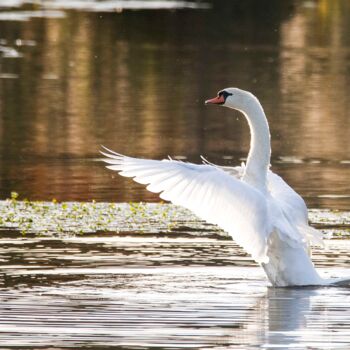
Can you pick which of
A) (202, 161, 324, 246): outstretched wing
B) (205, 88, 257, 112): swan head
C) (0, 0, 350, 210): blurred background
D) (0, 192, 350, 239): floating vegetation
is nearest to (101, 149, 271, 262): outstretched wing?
(202, 161, 324, 246): outstretched wing

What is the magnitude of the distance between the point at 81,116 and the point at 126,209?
10.7 m

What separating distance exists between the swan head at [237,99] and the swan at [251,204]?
0.12 m

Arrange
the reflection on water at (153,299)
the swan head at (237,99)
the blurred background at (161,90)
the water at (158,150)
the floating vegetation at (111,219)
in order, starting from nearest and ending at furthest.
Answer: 1. the reflection on water at (153,299)
2. the water at (158,150)
3. the swan head at (237,99)
4. the floating vegetation at (111,219)
5. the blurred background at (161,90)

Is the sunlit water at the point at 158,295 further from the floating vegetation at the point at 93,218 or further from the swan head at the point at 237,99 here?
the swan head at the point at 237,99

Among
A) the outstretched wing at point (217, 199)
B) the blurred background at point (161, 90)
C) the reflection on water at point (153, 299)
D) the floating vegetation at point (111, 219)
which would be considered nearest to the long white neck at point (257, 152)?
the outstretched wing at point (217, 199)

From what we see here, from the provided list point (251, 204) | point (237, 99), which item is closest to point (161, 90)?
point (237, 99)

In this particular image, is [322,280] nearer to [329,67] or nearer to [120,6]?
[329,67]

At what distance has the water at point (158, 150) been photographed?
36.8ft

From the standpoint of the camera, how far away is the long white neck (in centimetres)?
1328

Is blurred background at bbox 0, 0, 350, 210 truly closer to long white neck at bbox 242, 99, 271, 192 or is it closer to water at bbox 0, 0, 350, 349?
water at bbox 0, 0, 350, 349

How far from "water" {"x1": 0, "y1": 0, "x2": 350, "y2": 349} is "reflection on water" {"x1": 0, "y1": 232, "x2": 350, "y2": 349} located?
0.02 metres

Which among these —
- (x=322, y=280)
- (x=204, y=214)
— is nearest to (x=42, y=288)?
(x=204, y=214)

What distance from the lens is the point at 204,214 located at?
41.2 ft

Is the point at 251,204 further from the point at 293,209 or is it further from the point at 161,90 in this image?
the point at 161,90
